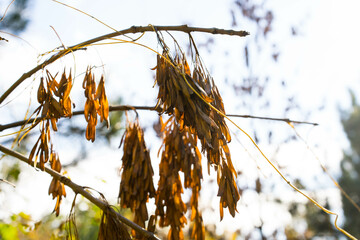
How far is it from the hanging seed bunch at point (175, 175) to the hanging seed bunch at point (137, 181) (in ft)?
0.18

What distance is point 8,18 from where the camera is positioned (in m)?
3.86

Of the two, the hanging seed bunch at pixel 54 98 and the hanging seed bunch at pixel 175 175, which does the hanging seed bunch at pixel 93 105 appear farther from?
the hanging seed bunch at pixel 175 175

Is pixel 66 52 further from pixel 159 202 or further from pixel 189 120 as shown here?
pixel 159 202

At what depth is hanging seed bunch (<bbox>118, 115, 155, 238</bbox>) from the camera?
1410 mm

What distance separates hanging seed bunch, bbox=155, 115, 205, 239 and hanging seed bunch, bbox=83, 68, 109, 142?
0.35 metres

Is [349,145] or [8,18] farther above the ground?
[349,145]

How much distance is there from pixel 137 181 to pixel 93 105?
0.36 m

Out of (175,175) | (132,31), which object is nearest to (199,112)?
(132,31)

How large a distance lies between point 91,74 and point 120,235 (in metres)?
0.53

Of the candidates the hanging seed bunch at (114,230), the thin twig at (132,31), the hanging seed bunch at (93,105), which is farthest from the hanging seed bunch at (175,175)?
the thin twig at (132,31)

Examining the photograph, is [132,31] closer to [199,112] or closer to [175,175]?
[199,112]

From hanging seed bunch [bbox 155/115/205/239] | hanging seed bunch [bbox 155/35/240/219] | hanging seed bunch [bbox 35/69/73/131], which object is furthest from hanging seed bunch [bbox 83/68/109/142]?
hanging seed bunch [bbox 155/115/205/239]

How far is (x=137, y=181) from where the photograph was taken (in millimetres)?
1409

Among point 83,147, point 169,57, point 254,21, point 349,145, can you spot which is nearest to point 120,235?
point 169,57
